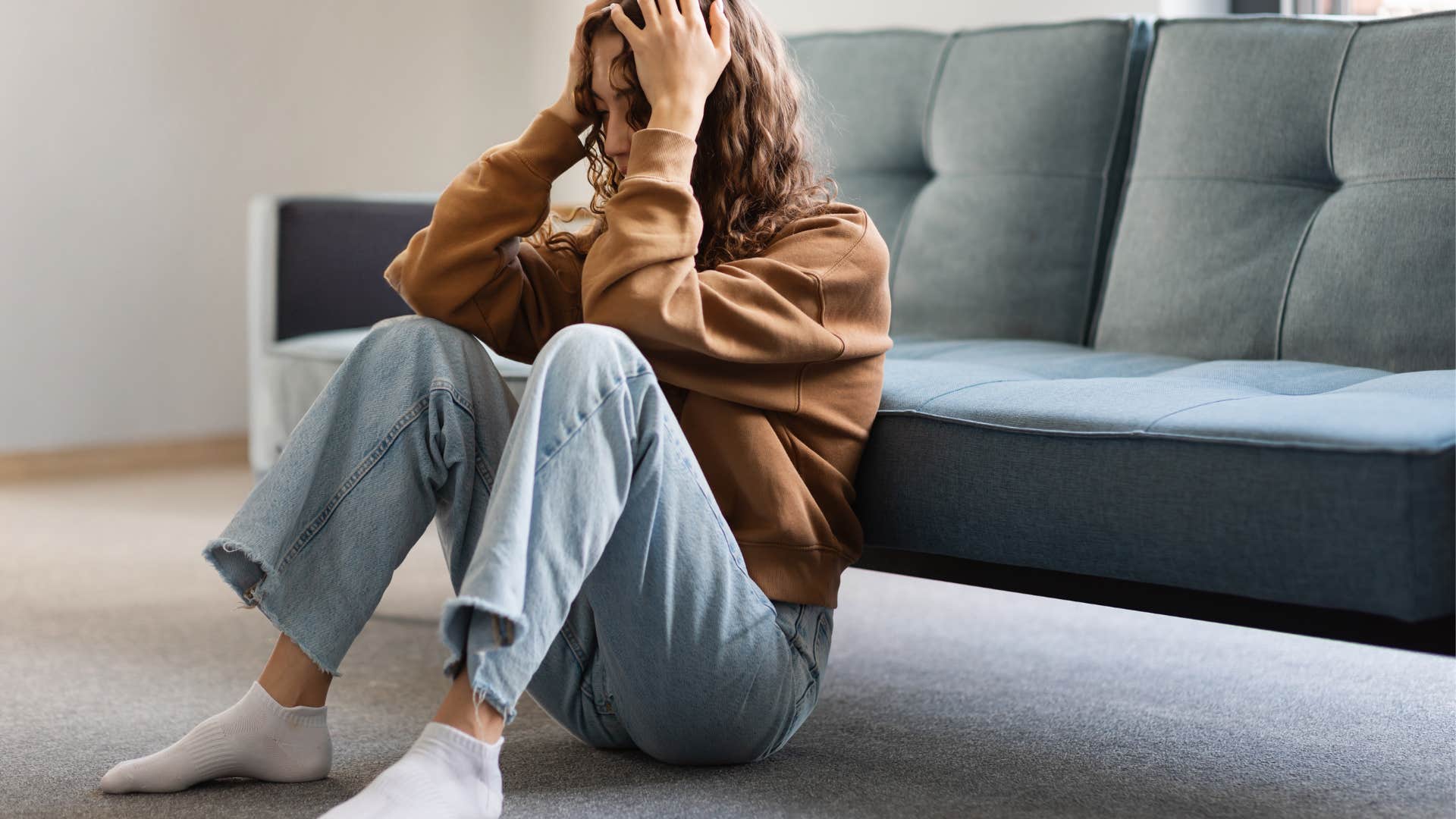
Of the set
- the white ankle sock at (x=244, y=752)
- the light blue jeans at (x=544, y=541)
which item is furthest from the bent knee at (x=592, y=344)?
the white ankle sock at (x=244, y=752)

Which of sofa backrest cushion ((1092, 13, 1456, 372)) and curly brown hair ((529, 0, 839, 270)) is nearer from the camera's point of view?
curly brown hair ((529, 0, 839, 270))

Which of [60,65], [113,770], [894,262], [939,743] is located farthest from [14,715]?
[60,65]

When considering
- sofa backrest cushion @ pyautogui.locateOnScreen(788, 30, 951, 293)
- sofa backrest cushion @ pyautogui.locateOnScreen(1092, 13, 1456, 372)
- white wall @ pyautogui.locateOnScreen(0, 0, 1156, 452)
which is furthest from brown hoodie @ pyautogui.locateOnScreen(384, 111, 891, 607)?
white wall @ pyautogui.locateOnScreen(0, 0, 1156, 452)

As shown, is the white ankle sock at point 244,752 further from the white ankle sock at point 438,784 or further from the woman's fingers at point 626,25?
the woman's fingers at point 626,25

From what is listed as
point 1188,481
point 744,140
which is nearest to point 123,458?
→ point 744,140

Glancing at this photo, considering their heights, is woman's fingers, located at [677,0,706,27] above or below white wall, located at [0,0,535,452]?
above

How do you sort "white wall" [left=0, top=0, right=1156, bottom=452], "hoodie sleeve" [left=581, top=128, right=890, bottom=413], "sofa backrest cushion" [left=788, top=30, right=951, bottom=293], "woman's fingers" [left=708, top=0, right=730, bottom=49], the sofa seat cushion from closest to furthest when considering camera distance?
the sofa seat cushion, "hoodie sleeve" [left=581, top=128, right=890, bottom=413], "woman's fingers" [left=708, top=0, right=730, bottom=49], "sofa backrest cushion" [left=788, top=30, right=951, bottom=293], "white wall" [left=0, top=0, right=1156, bottom=452]

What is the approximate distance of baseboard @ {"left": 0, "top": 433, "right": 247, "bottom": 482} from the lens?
10.6 ft

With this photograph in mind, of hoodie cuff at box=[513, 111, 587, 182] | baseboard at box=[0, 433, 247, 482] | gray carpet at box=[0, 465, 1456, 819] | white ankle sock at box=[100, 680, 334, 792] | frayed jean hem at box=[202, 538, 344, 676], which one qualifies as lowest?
baseboard at box=[0, 433, 247, 482]

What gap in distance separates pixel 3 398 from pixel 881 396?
2501mm

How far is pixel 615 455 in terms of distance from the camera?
108 centimetres

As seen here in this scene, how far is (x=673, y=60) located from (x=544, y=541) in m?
0.42

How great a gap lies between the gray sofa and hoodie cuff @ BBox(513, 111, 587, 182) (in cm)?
37

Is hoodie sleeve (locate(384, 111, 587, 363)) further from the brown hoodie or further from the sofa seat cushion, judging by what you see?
the sofa seat cushion
